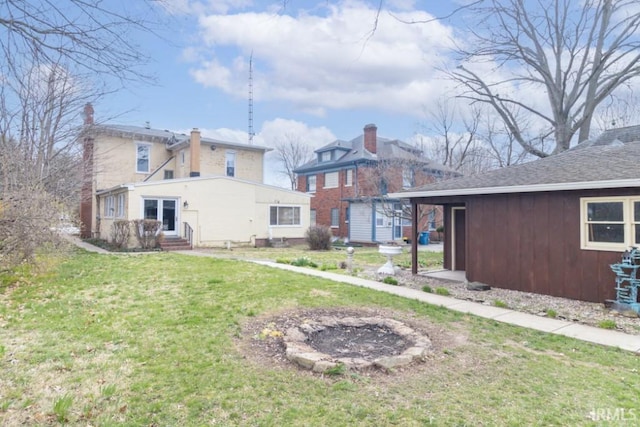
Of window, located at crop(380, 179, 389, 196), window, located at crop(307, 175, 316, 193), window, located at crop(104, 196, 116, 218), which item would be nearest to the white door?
window, located at crop(104, 196, 116, 218)

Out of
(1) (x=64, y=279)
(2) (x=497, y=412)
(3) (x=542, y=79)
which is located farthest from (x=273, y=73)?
(3) (x=542, y=79)

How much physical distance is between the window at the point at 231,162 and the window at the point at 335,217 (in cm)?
755

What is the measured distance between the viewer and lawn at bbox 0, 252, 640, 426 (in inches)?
124

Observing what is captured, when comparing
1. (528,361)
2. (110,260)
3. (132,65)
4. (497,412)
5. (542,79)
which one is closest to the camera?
(497,412)

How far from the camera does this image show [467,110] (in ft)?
84.1

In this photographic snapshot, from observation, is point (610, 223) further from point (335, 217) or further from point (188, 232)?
point (335, 217)

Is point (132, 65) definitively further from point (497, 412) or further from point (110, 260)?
point (110, 260)

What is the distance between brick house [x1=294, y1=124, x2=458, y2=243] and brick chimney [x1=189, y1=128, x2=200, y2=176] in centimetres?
963

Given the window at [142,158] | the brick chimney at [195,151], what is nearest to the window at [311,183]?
the brick chimney at [195,151]

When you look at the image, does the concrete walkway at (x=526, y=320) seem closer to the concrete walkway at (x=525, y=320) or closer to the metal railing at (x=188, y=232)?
the concrete walkway at (x=525, y=320)

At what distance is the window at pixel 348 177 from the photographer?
26.4 m

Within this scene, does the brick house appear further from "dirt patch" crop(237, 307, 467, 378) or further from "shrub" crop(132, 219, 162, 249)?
"dirt patch" crop(237, 307, 467, 378)

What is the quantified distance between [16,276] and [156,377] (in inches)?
280

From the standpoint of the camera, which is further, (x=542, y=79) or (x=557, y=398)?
(x=542, y=79)
